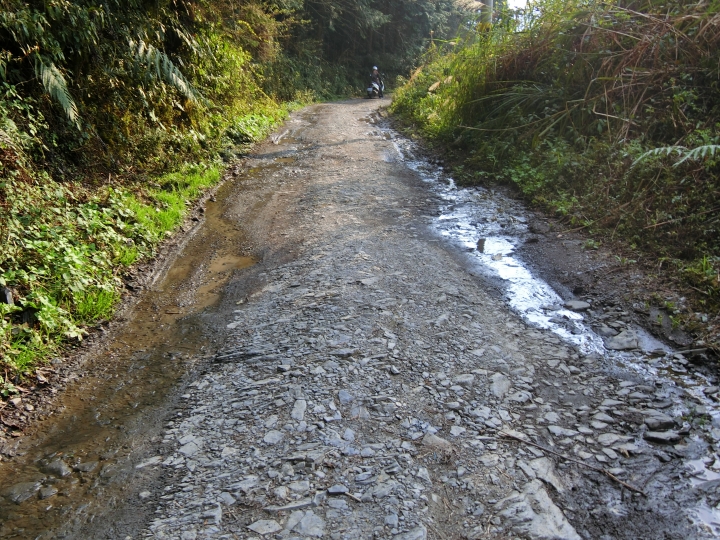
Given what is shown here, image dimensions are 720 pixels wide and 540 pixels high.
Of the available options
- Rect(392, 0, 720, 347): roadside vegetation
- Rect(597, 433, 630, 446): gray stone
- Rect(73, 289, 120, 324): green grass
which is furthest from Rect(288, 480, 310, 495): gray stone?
Rect(392, 0, 720, 347): roadside vegetation

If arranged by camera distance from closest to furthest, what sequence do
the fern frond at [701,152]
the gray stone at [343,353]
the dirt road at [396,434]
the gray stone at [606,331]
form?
the dirt road at [396,434], the gray stone at [343,353], the gray stone at [606,331], the fern frond at [701,152]

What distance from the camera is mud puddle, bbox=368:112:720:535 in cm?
267

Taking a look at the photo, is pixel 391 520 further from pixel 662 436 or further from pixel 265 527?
pixel 662 436

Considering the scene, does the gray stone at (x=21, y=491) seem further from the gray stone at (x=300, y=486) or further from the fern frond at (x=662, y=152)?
the fern frond at (x=662, y=152)

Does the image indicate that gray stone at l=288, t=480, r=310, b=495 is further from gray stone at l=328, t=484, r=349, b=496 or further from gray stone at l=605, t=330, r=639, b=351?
gray stone at l=605, t=330, r=639, b=351

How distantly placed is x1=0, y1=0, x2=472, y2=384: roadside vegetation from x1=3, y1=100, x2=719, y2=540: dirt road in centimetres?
118

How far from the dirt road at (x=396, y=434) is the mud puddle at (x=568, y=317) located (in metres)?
0.03

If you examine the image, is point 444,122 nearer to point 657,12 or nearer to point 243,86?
point 657,12

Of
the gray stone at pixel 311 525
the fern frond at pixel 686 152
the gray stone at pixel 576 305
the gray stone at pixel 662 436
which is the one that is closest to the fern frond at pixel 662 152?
the fern frond at pixel 686 152

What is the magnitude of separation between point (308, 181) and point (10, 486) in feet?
20.0

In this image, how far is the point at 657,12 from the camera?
22.4 feet

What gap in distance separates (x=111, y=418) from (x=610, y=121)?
6.70 metres

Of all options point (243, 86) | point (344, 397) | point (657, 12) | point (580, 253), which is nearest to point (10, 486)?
point (344, 397)

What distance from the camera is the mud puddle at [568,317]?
2.67 m
